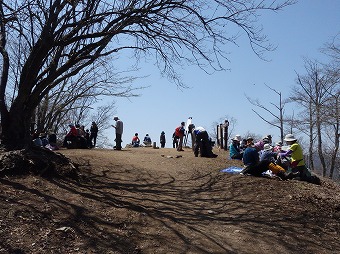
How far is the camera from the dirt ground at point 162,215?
567 centimetres

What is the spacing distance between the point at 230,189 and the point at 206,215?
2.09m

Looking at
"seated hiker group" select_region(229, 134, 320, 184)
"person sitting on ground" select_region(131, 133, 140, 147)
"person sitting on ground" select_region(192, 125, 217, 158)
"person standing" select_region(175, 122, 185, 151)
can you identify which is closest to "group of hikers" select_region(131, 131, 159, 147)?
"person sitting on ground" select_region(131, 133, 140, 147)

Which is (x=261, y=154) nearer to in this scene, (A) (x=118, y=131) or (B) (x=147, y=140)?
(A) (x=118, y=131)

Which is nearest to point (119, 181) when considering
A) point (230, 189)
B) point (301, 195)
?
point (230, 189)

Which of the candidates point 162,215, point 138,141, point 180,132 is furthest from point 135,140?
point 162,215

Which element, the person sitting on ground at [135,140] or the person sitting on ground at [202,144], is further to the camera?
the person sitting on ground at [135,140]

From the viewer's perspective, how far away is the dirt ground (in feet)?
18.6

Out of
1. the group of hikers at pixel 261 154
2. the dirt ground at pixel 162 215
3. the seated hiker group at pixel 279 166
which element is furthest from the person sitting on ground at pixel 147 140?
the dirt ground at pixel 162 215

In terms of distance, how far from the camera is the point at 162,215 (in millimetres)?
7094

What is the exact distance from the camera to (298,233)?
6.96 meters

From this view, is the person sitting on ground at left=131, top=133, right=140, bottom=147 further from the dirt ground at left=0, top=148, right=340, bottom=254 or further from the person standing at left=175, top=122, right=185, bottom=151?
the dirt ground at left=0, top=148, right=340, bottom=254

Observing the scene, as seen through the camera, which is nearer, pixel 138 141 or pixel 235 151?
pixel 235 151

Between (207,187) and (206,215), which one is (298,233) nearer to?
(206,215)

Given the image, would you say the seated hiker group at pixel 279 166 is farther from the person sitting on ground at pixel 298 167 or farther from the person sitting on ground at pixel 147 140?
the person sitting on ground at pixel 147 140
